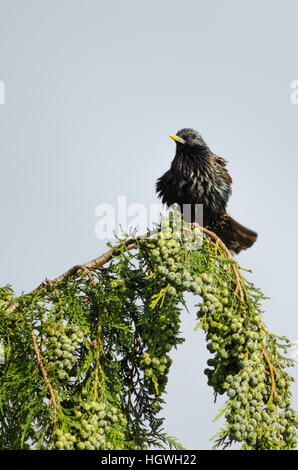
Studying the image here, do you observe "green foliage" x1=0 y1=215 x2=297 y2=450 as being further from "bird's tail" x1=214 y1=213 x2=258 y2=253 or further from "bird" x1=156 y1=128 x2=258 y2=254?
"bird's tail" x1=214 y1=213 x2=258 y2=253

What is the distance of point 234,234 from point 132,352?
3375 mm

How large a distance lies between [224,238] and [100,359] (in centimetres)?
359

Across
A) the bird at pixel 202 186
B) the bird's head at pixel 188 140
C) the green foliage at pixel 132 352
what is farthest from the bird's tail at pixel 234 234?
the green foliage at pixel 132 352

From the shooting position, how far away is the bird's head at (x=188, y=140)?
5.57m

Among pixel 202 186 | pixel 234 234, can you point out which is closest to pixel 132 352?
pixel 202 186

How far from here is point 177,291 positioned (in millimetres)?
2223

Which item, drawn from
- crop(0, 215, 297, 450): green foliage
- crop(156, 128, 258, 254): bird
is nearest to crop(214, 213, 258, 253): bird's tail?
crop(156, 128, 258, 254): bird

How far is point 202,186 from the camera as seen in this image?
17.1 ft

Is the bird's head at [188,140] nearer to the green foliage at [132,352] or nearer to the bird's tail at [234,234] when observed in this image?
the bird's tail at [234,234]

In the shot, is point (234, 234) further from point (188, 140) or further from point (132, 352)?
point (132, 352)

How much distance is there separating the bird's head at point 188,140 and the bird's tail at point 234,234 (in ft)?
2.46

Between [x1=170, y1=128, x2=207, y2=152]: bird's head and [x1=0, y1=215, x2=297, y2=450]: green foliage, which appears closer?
[x1=0, y1=215, x2=297, y2=450]: green foliage

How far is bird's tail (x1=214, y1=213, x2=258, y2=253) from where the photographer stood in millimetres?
5566

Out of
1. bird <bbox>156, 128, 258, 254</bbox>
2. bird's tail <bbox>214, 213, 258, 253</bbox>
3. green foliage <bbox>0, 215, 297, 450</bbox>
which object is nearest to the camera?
green foliage <bbox>0, 215, 297, 450</bbox>
